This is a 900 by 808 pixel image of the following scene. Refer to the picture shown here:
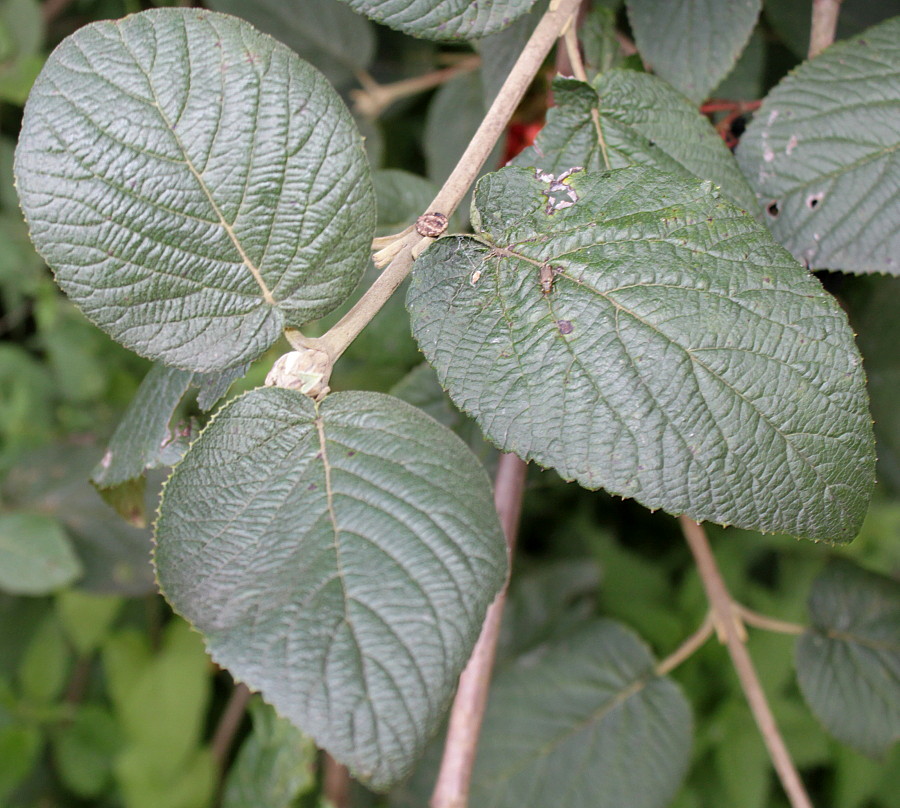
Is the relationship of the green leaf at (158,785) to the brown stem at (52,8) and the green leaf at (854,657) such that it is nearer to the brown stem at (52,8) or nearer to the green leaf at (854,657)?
the green leaf at (854,657)

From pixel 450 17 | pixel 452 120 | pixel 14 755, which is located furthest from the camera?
pixel 14 755

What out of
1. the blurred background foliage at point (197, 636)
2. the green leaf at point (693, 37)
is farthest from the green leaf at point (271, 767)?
the green leaf at point (693, 37)

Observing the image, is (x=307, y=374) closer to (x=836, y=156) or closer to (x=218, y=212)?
(x=218, y=212)

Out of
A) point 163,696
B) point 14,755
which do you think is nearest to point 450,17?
point 163,696

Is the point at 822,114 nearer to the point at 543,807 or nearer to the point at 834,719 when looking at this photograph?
the point at 834,719

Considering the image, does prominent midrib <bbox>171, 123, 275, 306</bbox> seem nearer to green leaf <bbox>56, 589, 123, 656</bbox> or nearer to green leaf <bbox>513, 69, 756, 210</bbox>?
green leaf <bbox>513, 69, 756, 210</bbox>

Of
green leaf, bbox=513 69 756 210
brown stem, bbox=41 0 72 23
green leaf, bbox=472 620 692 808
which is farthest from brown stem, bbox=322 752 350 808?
brown stem, bbox=41 0 72 23

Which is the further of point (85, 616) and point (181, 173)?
point (85, 616)
